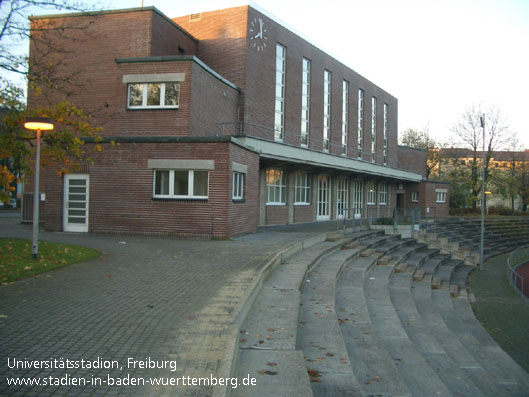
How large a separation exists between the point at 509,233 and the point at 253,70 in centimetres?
2484

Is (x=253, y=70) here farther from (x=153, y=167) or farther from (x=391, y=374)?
(x=391, y=374)

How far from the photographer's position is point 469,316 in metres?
11.2

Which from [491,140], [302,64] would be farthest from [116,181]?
[491,140]

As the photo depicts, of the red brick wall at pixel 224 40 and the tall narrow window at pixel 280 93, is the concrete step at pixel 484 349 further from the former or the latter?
the red brick wall at pixel 224 40

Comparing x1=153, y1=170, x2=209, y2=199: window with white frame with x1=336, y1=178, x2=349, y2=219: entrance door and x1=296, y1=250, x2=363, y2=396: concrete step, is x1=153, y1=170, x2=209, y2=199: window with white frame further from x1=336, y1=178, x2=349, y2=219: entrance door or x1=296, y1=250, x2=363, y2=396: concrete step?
x1=336, y1=178, x2=349, y2=219: entrance door

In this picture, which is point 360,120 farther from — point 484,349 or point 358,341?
point 358,341

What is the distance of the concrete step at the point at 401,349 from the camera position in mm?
5062

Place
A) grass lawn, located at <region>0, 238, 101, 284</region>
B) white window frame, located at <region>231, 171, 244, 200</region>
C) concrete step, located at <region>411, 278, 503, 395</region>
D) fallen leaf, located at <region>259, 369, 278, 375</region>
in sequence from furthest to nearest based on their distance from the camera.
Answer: white window frame, located at <region>231, 171, 244, 200</region>, grass lawn, located at <region>0, 238, 101, 284</region>, concrete step, located at <region>411, 278, 503, 395</region>, fallen leaf, located at <region>259, 369, 278, 375</region>

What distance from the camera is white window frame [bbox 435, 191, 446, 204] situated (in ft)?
143

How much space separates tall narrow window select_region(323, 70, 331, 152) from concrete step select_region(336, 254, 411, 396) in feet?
68.6

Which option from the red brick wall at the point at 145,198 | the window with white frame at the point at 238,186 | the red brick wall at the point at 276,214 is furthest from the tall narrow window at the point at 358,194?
the red brick wall at the point at 145,198

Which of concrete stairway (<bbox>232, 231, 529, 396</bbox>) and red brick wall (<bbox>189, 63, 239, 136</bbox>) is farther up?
red brick wall (<bbox>189, 63, 239, 136</bbox>)

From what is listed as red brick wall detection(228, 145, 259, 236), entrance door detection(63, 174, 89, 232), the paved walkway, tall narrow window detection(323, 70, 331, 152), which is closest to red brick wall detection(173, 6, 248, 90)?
red brick wall detection(228, 145, 259, 236)

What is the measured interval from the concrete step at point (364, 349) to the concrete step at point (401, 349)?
0.31 meters
